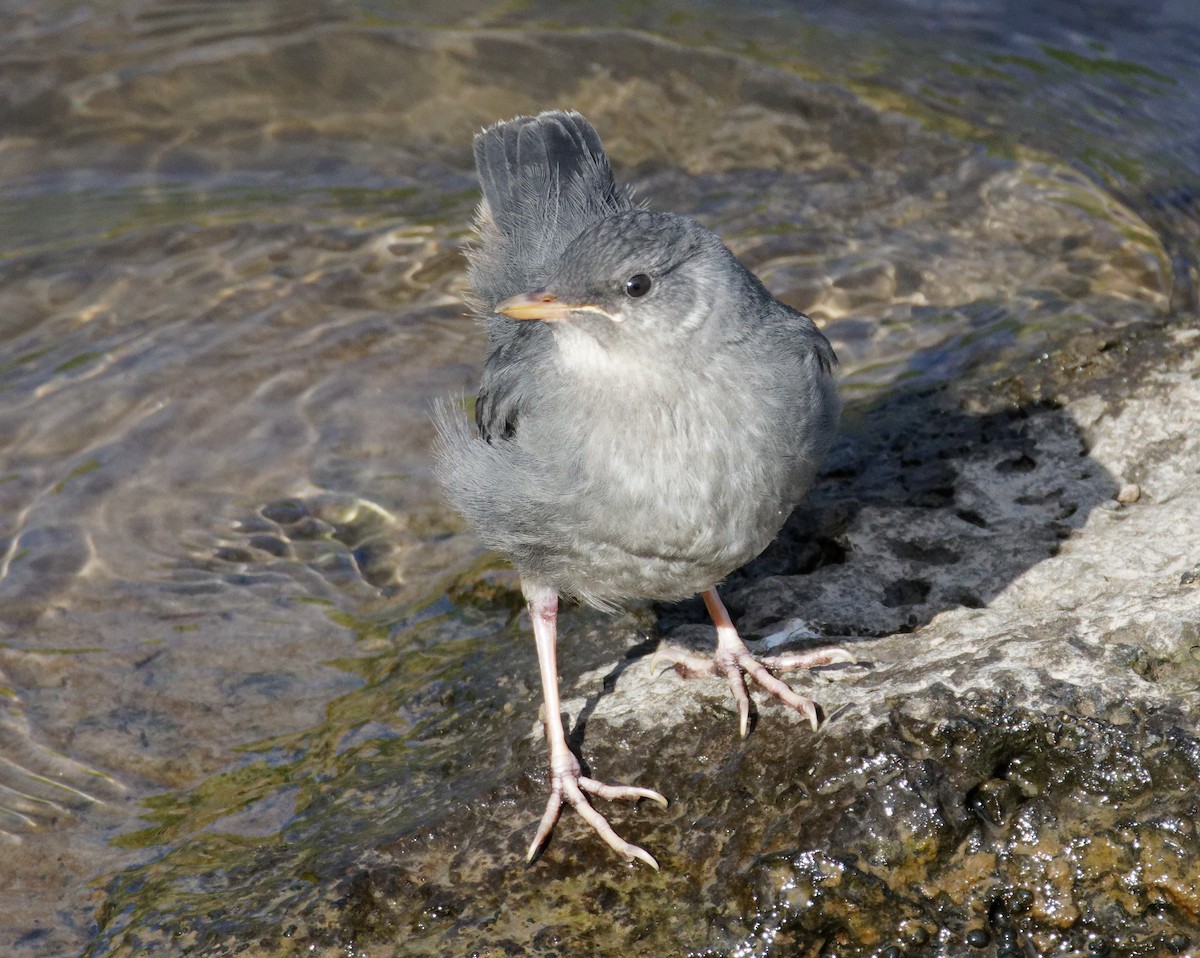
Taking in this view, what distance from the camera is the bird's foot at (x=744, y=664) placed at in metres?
3.62

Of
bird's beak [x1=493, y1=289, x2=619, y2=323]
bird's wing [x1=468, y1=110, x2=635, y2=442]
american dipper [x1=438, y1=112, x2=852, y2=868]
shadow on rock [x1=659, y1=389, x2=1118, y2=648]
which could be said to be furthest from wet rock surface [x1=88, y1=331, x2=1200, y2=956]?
bird's beak [x1=493, y1=289, x2=619, y2=323]

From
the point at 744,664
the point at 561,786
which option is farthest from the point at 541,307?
the point at 561,786

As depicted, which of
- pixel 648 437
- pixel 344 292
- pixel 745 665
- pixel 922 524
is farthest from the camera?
pixel 344 292

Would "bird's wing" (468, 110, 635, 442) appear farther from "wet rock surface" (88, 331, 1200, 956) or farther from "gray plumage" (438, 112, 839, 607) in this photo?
"wet rock surface" (88, 331, 1200, 956)

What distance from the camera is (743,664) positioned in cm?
379

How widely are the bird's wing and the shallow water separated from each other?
1.05 metres

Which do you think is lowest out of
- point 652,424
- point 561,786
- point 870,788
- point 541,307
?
point 561,786

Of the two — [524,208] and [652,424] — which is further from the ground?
[652,424]

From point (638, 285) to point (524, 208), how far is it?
144cm

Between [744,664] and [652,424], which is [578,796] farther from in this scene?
[652,424]

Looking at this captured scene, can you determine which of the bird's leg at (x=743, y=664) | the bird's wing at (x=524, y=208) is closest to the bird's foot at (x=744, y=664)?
the bird's leg at (x=743, y=664)

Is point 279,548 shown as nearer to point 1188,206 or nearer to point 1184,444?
point 1184,444

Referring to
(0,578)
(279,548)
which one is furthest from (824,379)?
(0,578)

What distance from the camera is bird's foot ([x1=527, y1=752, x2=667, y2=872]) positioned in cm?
341
